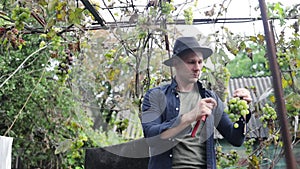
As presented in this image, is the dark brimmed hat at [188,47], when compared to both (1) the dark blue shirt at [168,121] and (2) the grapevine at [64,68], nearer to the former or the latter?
(1) the dark blue shirt at [168,121]

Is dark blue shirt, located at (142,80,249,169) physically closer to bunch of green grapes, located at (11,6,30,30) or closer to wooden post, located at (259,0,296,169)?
bunch of green grapes, located at (11,6,30,30)

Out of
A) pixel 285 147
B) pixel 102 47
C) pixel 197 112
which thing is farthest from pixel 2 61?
pixel 285 147

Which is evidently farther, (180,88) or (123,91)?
(123,91)

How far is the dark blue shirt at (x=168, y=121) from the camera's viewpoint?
1.68 metres

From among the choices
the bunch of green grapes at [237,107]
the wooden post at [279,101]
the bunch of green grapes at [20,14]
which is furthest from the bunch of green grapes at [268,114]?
the wooden post at [279,101]

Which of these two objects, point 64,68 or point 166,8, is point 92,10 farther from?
point 64,68

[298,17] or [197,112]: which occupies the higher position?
[298,17]

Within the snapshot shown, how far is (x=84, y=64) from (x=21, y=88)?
180 cm

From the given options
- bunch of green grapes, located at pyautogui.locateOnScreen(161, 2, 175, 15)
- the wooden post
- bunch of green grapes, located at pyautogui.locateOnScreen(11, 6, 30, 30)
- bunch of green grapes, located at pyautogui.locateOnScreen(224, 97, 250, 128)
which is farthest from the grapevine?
the wooden post

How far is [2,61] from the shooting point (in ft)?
14.0

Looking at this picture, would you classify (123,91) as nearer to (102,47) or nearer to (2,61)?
(102,47)

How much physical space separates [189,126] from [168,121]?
9cm

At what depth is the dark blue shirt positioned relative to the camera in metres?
1.68

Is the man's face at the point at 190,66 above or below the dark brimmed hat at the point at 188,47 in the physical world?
below
